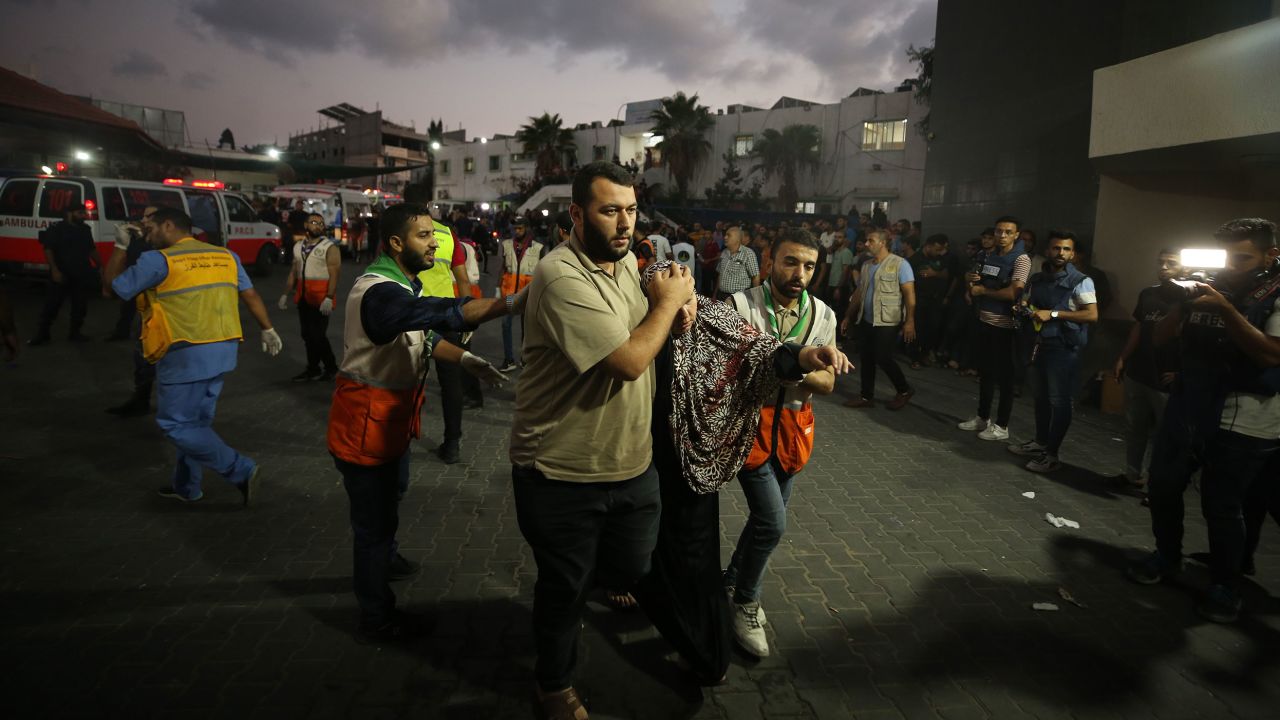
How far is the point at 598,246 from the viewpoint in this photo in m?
2.23

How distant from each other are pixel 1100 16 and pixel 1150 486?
26.3ft

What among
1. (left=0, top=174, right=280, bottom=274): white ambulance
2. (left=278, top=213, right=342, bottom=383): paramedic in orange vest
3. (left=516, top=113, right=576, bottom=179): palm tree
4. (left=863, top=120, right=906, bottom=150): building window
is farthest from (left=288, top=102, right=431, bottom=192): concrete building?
(left=278, top=213, right=342, bottom=383): paramedic in orange vest

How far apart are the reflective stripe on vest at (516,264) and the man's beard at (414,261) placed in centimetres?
512

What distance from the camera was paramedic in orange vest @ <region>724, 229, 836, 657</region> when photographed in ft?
10.0

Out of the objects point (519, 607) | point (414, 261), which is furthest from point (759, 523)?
point (414, 261)

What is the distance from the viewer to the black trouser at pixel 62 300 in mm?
9469

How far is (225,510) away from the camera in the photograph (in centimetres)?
466

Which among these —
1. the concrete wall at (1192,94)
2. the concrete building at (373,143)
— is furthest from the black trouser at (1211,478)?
the concrete building at (373,143)

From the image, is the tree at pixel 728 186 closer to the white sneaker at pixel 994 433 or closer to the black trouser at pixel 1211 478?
the white sneaker at pixel 994 433

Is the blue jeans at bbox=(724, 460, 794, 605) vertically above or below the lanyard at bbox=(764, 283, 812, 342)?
below

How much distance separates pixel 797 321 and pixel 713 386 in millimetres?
843

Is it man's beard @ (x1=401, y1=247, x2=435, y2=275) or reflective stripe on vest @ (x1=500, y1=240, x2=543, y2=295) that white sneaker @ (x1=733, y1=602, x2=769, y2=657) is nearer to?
man's beard @ (x1=401, y1=247, x2=435, y2=275)

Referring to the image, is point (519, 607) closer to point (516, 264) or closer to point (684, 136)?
point (516, 264)

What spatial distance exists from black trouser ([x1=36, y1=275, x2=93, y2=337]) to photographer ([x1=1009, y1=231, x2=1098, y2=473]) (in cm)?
1168
